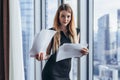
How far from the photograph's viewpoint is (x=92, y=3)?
237cm

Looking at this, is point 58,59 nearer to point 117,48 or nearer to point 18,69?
point 117,48

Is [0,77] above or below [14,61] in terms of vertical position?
below

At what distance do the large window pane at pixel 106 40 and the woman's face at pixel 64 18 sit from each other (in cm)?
49

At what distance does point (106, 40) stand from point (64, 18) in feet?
1.84

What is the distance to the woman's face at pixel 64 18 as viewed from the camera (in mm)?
1891

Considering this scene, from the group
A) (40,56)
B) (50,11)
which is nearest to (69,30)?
(40,56)

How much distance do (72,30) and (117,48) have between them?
507 mm

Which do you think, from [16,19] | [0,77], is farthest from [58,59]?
[0,77]

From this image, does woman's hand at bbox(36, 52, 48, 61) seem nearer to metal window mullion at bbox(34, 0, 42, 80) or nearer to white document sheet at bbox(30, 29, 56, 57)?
white document sheet at bbox(30, 29, 56, 57)

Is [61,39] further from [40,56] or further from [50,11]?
[50,11]

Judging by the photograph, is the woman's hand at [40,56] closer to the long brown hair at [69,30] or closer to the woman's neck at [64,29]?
the long brown hair at [69,30]

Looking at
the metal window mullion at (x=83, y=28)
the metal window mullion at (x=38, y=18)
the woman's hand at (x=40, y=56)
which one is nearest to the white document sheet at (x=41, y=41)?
the woman's hand at (x=40, y=56)

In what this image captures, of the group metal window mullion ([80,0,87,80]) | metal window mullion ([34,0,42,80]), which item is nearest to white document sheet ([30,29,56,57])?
metal window mullion ([80,0,87,80])

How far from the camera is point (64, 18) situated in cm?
189
